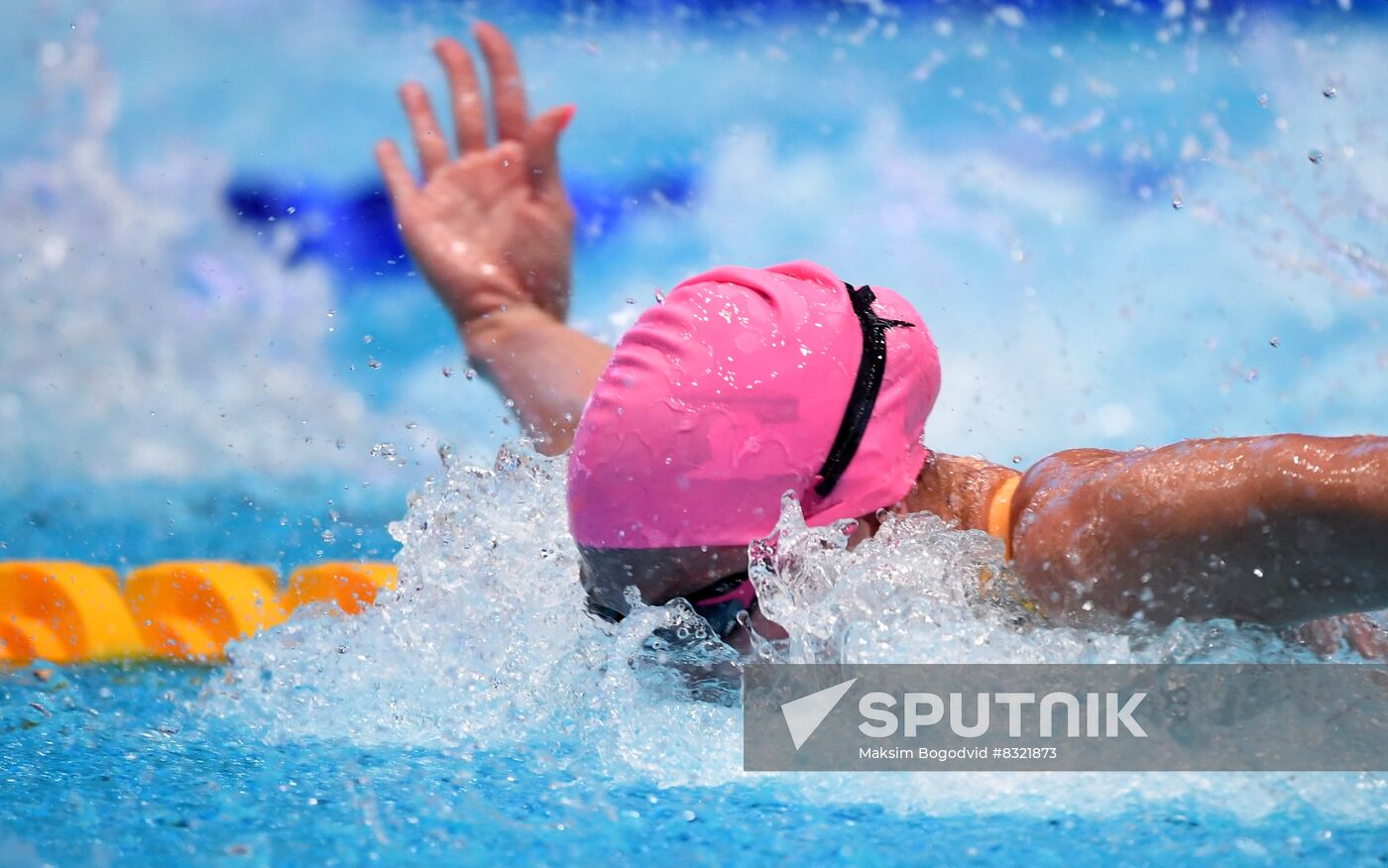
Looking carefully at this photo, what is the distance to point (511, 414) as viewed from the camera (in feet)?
6.73

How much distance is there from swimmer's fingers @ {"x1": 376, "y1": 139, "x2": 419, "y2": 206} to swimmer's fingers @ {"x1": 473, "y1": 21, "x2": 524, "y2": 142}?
18 cm

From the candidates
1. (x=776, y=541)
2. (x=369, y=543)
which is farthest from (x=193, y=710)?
(x=369, y=543)

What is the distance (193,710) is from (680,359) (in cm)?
86

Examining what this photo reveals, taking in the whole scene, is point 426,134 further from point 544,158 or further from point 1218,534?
point 1218,534

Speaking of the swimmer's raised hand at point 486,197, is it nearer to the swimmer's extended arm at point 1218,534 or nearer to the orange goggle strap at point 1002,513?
the orange goggle strap at point 1002,513

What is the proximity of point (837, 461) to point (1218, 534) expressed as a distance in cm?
39

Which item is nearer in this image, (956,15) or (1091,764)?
(1091,764)

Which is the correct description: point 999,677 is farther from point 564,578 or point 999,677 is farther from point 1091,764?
point 564,578

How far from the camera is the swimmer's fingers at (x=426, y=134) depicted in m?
2.18

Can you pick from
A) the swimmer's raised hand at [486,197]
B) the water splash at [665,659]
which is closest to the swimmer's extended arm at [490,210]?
the swimmer's raised hand at [486,197]

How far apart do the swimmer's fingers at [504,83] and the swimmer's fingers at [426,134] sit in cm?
11

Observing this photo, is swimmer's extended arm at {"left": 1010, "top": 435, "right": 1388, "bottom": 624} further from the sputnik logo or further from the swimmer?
the sputnik logo

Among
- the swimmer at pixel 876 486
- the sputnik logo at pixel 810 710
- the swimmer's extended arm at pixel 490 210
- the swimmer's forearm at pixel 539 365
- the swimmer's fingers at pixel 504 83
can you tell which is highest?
the swimmer's fingers at pixel 504 83

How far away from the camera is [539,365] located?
2014mm
